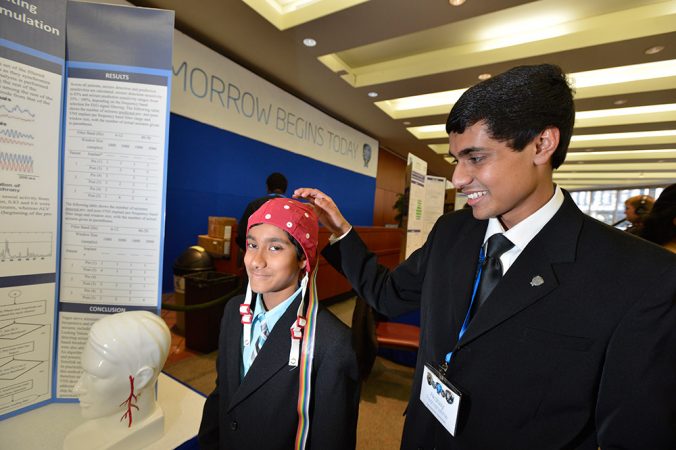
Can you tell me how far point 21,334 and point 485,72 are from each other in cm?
609

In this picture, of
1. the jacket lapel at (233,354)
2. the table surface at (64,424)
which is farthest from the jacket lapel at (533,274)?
the table surface at (64,424)

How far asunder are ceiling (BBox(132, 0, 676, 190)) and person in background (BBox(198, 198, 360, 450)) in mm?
3559

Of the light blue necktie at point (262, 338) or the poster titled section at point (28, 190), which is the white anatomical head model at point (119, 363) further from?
the poster titled section at point (28, 190)

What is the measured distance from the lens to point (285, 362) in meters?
1.08

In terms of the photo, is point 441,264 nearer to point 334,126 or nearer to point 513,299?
point 513,299

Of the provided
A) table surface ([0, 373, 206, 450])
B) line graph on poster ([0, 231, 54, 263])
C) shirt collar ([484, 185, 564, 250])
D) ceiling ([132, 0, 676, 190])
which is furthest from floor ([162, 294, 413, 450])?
ceiling ([132, 0, 676, 190])

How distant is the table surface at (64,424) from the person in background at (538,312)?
101 centimetres

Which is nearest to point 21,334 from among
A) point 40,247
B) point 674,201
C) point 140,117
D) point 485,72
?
point 40,247

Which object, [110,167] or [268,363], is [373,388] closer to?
[268,363]

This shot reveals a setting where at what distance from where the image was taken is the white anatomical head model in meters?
1.03

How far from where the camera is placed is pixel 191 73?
4578 millimetres

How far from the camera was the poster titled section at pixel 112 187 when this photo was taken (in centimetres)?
129

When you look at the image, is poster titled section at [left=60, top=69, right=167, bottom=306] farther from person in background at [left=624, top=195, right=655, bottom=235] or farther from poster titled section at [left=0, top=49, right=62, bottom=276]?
person in background at [left=624, top=195, right=655, bottom=235]

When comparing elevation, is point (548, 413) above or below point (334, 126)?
below
